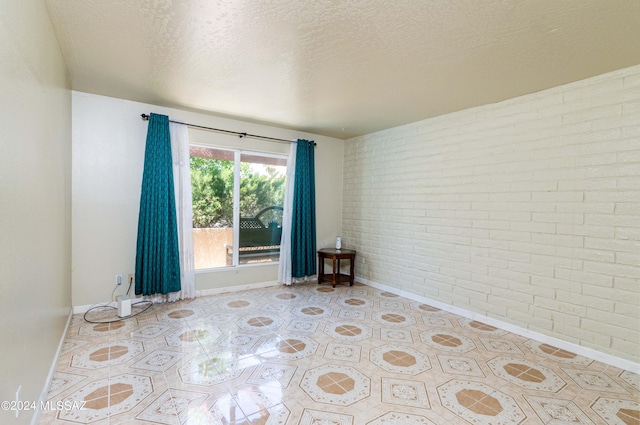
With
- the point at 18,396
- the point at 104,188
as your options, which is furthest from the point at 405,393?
the point at 104,188

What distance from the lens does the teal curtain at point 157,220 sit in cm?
354

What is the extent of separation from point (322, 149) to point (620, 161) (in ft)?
12.3

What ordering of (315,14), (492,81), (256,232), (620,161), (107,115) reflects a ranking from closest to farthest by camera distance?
(315,14)
(620,161)
(492,81)
(107,115)
(256,232)

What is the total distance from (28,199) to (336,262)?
4.09m

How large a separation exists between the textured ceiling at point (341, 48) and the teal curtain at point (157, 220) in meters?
0.56

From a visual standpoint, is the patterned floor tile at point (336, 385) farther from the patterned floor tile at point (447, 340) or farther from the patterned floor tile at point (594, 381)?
Answer: the patterned floor tile at point (594, 381)

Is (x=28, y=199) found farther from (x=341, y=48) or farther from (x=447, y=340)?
(x=447, y=340)

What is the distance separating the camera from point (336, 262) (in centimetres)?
509

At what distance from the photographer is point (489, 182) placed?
11.0 feet

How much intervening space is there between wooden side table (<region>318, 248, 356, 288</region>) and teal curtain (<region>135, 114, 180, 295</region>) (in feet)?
7.22

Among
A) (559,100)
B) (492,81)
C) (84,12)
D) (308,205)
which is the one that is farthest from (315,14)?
(308,205)

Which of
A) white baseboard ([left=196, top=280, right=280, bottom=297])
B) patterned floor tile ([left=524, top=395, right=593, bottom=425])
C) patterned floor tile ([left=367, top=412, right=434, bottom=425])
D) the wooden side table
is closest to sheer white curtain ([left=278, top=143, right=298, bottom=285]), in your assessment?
white baseboard ([left=196, top=280, right=280, bottom=297])

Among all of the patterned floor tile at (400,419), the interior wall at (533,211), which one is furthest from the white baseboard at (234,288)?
the patterned floor tile at (400,419)

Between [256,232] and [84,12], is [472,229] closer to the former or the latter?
[256,232]
